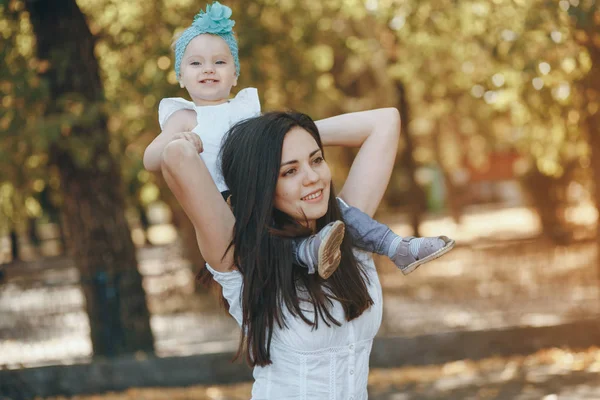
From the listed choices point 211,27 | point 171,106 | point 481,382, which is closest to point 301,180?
point 171,106

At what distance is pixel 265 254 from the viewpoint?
98.6 inches

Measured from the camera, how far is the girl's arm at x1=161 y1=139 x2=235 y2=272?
7.70 ft

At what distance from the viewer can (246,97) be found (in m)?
2.96

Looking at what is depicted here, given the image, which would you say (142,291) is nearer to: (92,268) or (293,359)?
(92,268)

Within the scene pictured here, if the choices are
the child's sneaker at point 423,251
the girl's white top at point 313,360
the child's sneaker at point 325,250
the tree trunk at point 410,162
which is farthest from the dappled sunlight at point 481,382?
the tree trunk at point 410,162

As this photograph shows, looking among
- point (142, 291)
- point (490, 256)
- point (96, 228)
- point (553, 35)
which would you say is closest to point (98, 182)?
point (96, 228)

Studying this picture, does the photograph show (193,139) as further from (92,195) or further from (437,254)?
(92,195)

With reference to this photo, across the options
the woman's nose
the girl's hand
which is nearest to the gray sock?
the woman's nose

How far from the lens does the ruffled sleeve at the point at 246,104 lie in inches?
114

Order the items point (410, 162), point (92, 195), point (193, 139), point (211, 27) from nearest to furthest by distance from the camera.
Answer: point (193, 139) < point (211, 27) < point (92, 195) < point (410, 162)

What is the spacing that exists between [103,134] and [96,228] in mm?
1072

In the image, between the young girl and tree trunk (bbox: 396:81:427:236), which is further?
tree trunk (bbox: 396:81:427:236)

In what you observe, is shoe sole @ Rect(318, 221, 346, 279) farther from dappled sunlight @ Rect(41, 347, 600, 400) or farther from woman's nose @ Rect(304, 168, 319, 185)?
dappled sunlight @ Rect(41, 347, 600, 400)

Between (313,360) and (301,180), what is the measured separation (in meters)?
0.51
